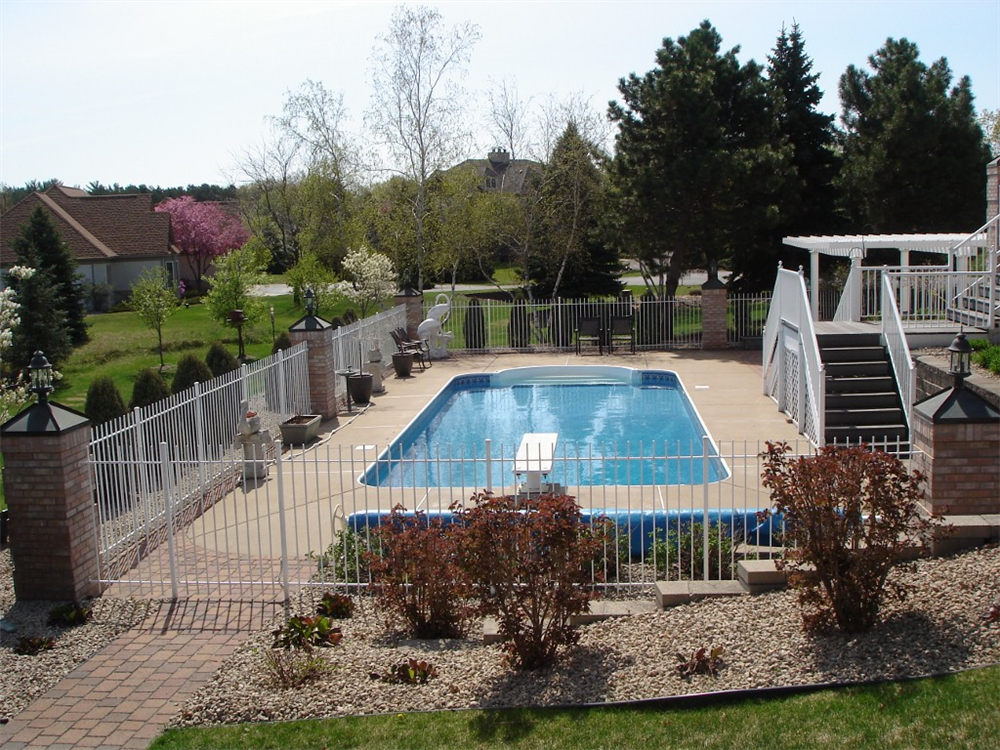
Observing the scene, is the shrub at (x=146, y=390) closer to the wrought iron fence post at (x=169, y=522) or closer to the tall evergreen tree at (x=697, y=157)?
the wrought iron fence post at (x=169, y=522)

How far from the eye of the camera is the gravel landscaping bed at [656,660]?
5.69 meters

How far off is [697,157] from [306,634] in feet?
65.2

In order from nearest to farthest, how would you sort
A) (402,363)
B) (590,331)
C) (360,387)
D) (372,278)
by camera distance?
(360,387)
(402,363)
(590,331)
(372,278)

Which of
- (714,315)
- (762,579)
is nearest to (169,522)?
(762,579)

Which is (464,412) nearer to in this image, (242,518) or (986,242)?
(242,518)

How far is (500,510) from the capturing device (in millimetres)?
6285

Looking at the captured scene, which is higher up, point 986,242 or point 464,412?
point 986,242

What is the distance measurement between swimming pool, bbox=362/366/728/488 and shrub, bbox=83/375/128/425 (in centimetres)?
388

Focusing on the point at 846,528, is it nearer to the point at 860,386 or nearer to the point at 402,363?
the point at 860,386

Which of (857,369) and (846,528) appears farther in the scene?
(857,369)

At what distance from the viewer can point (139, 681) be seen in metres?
6.57

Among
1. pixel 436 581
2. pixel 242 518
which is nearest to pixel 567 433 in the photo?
pixel 242 518

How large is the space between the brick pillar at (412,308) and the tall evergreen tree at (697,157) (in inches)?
232

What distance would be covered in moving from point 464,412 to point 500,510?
489 inches
